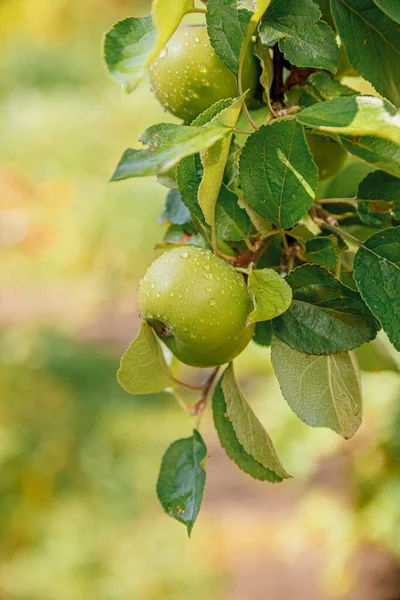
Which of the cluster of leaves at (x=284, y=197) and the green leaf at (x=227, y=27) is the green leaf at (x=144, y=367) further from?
the green leaf at (x=227, y=27)

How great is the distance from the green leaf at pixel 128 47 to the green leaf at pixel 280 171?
2.8 inches

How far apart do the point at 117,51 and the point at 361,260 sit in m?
0.17

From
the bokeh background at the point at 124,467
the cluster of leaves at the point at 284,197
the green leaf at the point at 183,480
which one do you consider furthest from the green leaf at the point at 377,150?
the bokeh background at the point at 124,467

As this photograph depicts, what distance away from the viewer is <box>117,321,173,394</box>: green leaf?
1.42ft

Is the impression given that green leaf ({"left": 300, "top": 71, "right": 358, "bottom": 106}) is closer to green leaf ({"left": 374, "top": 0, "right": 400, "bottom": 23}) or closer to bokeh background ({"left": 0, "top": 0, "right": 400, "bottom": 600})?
green leaf ({"left": 374, "top": 0, "right": 400, "bottom": 23})

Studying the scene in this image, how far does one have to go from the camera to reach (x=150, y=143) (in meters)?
0.33

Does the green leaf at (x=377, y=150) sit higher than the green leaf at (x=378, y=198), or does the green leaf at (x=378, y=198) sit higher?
the green leaf at (x=377, y=150)

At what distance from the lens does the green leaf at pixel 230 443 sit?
1.55 ft

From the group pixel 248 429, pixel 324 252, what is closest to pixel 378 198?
pixel 324 252

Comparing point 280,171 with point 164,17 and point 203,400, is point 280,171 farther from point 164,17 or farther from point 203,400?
point 203,400

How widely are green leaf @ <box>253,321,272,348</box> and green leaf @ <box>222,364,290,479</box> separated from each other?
0.12ft

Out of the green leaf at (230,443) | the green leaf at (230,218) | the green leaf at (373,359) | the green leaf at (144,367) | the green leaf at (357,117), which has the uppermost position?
the green leaf at (357,117)

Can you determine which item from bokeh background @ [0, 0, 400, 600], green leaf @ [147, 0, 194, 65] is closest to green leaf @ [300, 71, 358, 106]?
green leaf @ [147, 0, 194, 65]

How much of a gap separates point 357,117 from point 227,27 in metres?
0.09
